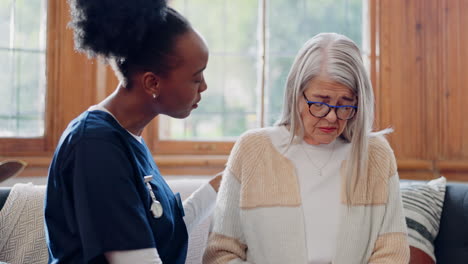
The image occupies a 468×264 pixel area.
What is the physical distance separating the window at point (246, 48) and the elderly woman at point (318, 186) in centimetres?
124

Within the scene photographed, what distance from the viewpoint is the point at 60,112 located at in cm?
265

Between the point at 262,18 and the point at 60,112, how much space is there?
1172 mm

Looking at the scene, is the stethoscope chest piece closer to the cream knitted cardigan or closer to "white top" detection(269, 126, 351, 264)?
the cream knitted cardigan

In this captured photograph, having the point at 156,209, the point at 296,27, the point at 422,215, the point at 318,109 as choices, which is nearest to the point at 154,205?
the point at 156,209

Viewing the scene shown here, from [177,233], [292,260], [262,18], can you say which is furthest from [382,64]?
[177,233]

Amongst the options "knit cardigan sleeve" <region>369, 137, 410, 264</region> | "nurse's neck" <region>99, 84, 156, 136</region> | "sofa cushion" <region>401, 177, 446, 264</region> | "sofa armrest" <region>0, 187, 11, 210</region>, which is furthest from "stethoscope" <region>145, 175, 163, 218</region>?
"sofa cushion" <region>401, 177, 446, 264</region>

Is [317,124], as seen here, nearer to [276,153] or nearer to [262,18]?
[276,153]

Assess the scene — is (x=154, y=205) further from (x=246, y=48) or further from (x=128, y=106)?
(x=246, y=48)

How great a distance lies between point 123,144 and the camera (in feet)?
3.91

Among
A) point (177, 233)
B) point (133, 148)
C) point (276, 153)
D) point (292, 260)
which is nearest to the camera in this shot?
point (133, 148)

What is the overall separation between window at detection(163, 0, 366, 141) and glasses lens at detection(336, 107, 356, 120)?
1327 mm

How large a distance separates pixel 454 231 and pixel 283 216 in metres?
0.96

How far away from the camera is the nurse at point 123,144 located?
3.58 feet

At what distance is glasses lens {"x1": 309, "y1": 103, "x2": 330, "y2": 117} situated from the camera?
160 centimetres
